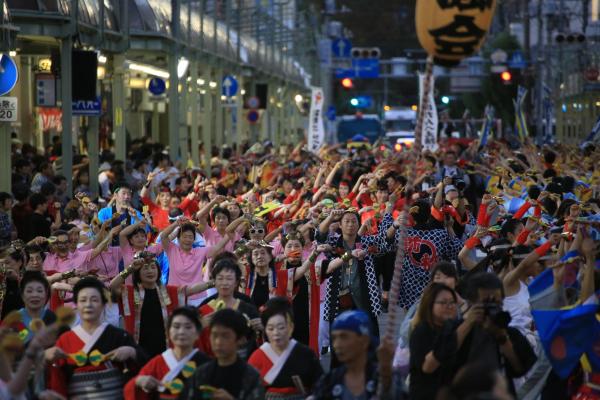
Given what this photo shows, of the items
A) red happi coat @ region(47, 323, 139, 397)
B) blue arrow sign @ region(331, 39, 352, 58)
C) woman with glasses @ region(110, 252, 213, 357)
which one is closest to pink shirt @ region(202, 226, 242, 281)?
woman with glasses @ region(110, 252, 213, 357)

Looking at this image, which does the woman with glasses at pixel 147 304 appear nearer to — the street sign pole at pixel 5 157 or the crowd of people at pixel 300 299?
the crowd of people at pixel 300 299

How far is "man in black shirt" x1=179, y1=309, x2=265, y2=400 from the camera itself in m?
7.84

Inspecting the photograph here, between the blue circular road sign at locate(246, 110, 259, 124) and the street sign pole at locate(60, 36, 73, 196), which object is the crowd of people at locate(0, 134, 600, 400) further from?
the blue circular road sign at locate(246, 110, 259, 124)

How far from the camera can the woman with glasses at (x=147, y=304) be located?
1070 centimetres

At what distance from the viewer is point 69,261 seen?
13.2m

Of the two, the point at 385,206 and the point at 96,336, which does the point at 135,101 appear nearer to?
the point at 385,206

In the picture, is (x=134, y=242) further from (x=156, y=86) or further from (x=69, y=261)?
(x=156, y=86)

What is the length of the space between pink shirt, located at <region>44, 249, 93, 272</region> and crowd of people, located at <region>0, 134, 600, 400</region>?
0.8 inches

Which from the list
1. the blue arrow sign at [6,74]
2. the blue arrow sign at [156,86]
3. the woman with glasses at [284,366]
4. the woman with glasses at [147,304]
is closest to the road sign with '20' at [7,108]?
the blue arrow sign at [6,74]

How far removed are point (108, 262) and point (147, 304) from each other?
2.80 meters

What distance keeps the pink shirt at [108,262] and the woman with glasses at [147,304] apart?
2.44m

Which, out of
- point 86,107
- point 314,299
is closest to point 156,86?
point 86,107

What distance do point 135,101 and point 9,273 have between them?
31.9 m

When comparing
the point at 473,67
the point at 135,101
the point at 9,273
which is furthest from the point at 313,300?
the point at 473,67
